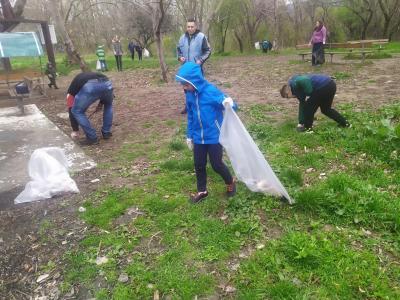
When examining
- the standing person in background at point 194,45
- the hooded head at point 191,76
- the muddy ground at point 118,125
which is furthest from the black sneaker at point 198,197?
the standing person in background at point 194,45

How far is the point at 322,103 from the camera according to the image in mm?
5328

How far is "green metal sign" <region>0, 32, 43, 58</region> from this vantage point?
1070cm

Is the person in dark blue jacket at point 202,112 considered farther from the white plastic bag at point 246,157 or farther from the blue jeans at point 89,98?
the blue jeans at point 89,98

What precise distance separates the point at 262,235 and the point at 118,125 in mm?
4695

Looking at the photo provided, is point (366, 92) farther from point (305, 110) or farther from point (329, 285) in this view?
point (329, 285)

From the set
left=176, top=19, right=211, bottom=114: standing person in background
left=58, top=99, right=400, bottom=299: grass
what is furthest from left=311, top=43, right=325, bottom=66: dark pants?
left=58, top=99, right=400, bottom=299: grass

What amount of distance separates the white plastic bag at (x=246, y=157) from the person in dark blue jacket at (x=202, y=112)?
10cm

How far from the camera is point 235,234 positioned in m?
3.34

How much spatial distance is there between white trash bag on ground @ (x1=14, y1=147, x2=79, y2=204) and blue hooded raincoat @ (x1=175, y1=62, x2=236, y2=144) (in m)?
1.72

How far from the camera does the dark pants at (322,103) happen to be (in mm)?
5188

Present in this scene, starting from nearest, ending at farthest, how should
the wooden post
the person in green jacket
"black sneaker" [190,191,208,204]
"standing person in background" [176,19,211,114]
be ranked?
"black sneaker" [190,191,208,204] < "standing person in background" [176,19,211,114] < the wooden post < the person in green jacket

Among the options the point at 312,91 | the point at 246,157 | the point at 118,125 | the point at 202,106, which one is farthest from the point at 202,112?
the point at 118,125

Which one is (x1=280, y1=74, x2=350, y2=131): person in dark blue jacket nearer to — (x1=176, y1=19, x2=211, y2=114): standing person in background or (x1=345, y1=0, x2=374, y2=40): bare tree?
(x1=176, y1=19, x2=211, y2=114): standing person in background

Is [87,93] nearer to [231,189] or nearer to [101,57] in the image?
[231,189]
